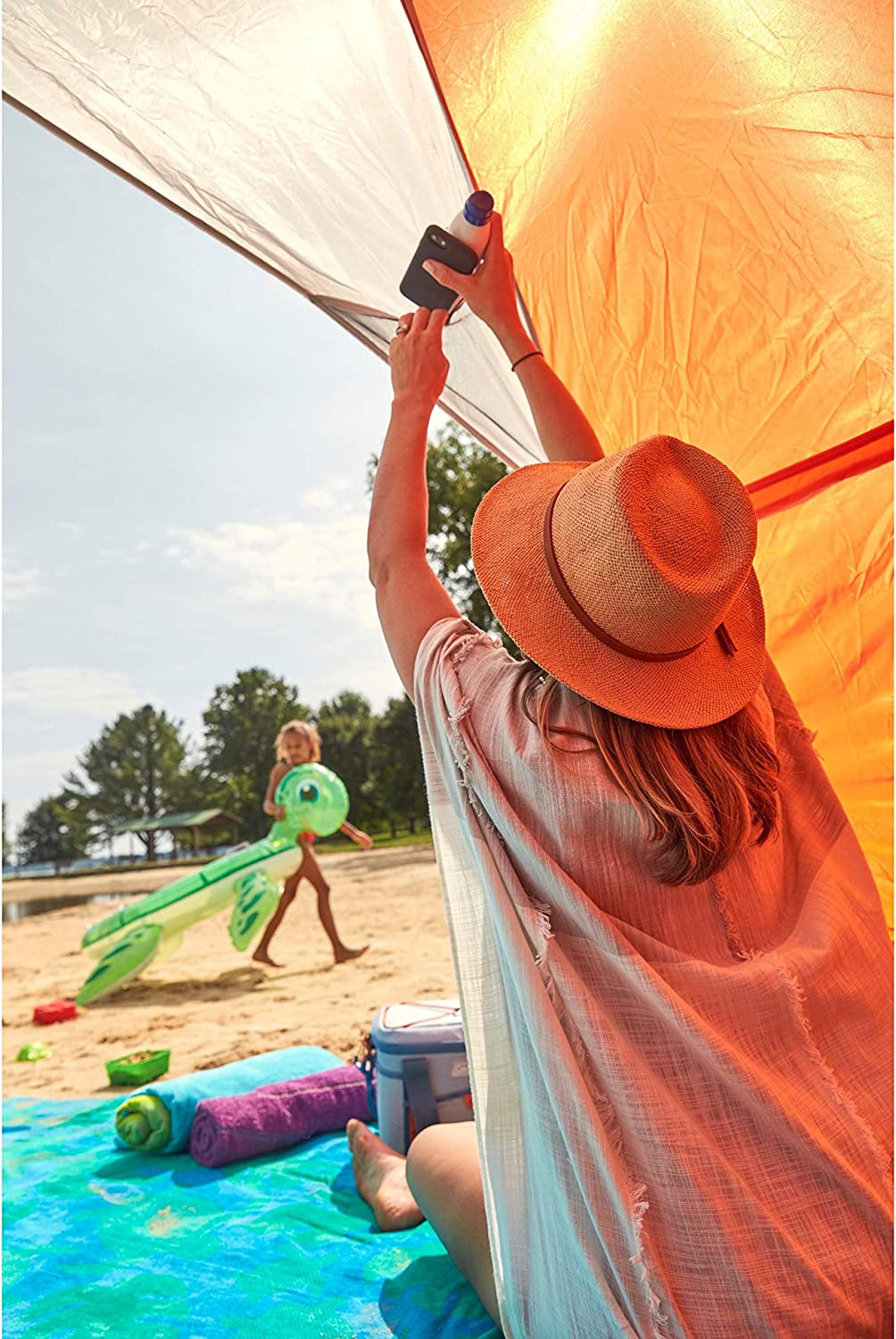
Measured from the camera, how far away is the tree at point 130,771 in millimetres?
27266

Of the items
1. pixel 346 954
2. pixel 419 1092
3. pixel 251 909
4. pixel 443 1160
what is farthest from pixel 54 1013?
pixel 443 1160

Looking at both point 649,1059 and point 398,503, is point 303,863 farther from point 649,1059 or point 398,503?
point 649,1059

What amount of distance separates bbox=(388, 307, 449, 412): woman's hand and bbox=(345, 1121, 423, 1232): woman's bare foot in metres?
1.40

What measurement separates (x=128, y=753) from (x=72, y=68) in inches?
1155

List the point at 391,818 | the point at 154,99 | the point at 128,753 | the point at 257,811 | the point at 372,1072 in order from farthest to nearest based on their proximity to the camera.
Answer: the point at 128,753
the point at 257,811
the point at 391,818
the point at 372,1072
the point at 154,99

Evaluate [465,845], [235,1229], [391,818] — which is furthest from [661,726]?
[391,818]

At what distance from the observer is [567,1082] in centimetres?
94

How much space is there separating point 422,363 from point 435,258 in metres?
0.45

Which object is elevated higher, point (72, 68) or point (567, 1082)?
point (72, 68)

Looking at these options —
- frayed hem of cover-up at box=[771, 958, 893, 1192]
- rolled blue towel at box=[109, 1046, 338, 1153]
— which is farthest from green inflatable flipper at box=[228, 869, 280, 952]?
frayed hem of cover-up at box=[771, 958, 893, 1192]

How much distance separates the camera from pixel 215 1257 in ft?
5.24

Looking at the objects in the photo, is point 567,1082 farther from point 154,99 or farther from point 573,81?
point 154,99

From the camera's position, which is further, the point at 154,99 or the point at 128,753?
the point at 128,753

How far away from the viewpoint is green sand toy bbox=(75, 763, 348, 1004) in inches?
199
